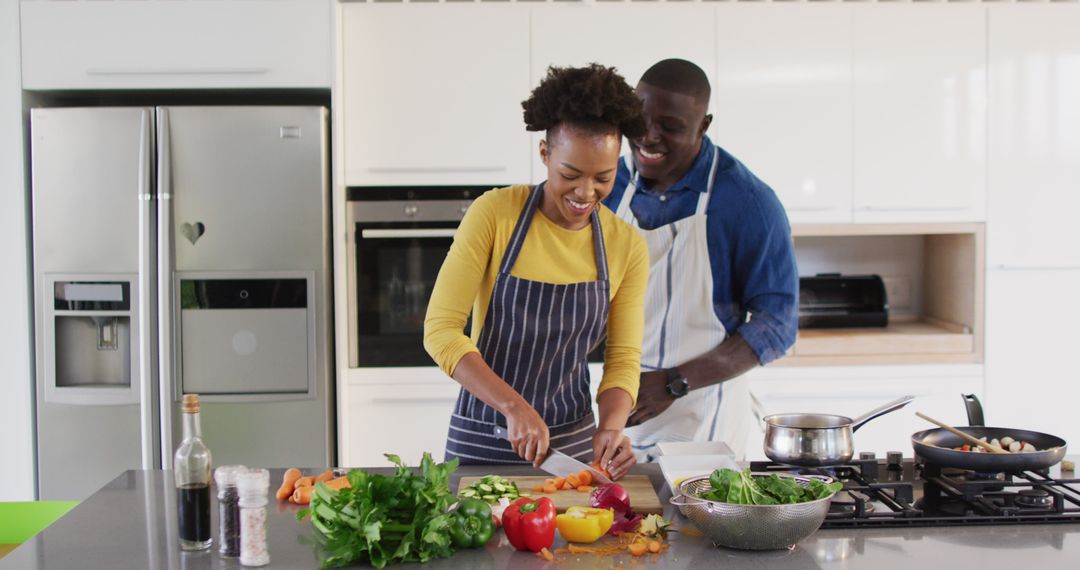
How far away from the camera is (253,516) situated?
1.31 meters

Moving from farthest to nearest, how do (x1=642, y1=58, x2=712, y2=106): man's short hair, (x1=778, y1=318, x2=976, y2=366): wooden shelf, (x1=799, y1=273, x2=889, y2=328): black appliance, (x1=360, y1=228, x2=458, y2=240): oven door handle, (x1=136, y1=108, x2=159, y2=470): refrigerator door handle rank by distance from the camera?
(x1=799, y1=273, x2=889, y2=328): black appliance < (x1=778, y1=318, x2=976, y2=366): wooden shelf < (x1=360, y1=228, x2=458, y2=240): oven door handle < (x1=136, y1=108, x2=159, y2=470): refrigerator door handle < (x1=642, y1=58, x2=712, y2=106): man's short hair

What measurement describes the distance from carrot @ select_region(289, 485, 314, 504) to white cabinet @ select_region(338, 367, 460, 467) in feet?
5.58

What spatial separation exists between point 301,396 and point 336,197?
66 centimetres

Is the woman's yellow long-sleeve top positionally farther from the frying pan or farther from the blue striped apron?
the frying pan

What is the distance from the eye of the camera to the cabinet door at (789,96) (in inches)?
134

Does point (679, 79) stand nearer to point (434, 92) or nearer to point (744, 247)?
point (744, 247)

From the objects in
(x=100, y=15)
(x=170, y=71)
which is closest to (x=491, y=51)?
(x=170, y=71)

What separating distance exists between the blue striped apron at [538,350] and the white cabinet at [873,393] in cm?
151

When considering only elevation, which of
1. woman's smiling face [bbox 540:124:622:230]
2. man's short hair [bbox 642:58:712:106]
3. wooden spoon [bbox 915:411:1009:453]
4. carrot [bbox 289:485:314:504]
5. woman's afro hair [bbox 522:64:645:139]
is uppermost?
man's short hair [bbox 642:58:712:106]

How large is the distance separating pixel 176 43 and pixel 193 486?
2.23 m

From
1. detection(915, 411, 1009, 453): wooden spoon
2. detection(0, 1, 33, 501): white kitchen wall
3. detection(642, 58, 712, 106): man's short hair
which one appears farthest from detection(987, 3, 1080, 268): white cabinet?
detection(0, 1, 33, 501): white kitchen wall

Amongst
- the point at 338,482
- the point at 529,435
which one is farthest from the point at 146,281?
the point at 529,435

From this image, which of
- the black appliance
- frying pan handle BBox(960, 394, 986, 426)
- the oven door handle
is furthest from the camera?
the black appliance

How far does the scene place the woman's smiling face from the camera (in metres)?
1.76
